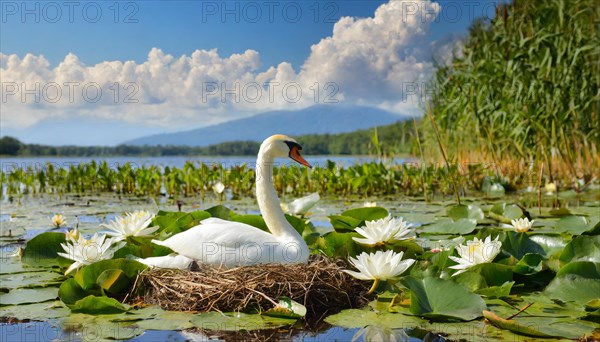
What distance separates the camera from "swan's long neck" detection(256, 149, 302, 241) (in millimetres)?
3676

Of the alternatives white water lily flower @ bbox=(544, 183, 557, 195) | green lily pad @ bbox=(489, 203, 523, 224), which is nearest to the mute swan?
green lily pad @ bbox=(489, 203, 523, 224)

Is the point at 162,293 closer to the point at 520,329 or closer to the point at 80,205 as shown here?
the point at 520,329

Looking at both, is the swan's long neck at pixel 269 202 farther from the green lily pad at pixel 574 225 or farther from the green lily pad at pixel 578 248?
the green lily pad at pixel 574 225

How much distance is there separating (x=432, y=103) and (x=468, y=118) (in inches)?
117

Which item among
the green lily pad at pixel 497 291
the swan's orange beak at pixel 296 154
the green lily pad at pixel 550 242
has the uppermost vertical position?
the swan's orange beak at pixel 296 154

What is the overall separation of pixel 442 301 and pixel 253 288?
0.98 meters

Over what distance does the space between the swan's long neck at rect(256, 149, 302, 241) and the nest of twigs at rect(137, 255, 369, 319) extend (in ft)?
1.37

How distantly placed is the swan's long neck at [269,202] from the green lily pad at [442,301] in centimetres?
102

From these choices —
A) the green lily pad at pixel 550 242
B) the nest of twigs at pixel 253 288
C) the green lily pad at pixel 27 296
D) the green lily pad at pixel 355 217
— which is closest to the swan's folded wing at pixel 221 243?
the nest of twigs at pixel 253 288

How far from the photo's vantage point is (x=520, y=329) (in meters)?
2.51

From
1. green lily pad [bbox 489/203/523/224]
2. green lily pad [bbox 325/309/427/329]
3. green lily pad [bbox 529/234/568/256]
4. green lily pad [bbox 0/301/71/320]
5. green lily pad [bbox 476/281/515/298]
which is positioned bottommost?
green lily pad [bbox 325/309/427/329]

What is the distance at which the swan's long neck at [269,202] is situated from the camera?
3676 mm

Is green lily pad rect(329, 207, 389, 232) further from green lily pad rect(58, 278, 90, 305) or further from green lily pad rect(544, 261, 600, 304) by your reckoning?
green lily pad rect(58, 278, 90, 305)

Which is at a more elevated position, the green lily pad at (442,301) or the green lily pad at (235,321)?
the green lily pad at (442,301)
